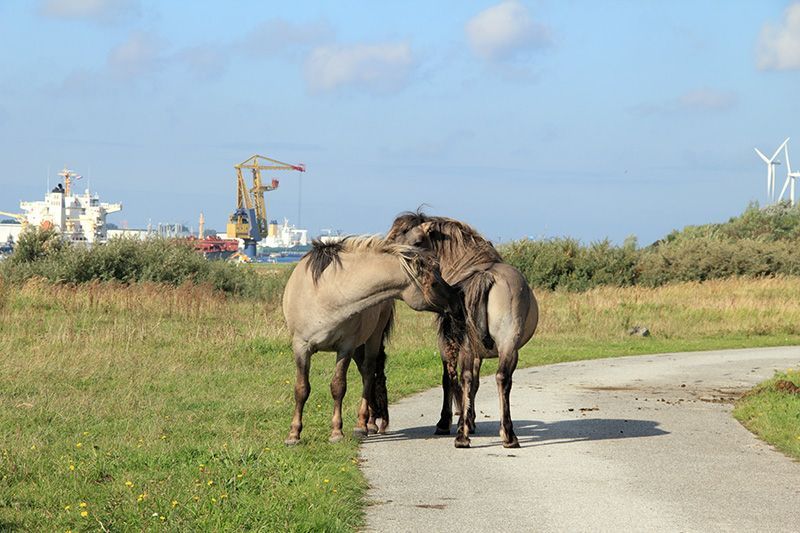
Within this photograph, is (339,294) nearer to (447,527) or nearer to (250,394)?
(447,527)

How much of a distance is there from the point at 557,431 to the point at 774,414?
289 cm

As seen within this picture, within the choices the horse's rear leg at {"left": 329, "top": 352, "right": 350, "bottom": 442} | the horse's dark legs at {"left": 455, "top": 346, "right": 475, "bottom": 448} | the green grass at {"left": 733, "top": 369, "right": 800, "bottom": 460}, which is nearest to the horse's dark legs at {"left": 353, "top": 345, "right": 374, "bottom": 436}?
the horse's rear leg at {"left": 329, "top": 352, "right": 350, "bottom": 442}

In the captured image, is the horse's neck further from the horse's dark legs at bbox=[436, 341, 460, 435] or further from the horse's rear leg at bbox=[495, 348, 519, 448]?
the horse's rear leg at bbox=[495, 348, 519, 448]

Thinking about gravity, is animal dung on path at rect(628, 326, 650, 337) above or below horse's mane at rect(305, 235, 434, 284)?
below

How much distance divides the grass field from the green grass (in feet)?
12.4

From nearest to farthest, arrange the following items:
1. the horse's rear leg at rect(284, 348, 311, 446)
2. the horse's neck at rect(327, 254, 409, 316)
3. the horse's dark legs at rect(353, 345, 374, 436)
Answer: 1. the horse's neck at rect(327, 254, 409, 316)
2. the horse's rear leg at rect(284, 348, 311, 446)
3. the horse's dark legs at rect(353, 345, 374, 436)

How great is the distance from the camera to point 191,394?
14719 millimetres

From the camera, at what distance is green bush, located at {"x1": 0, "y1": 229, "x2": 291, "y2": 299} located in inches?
1355

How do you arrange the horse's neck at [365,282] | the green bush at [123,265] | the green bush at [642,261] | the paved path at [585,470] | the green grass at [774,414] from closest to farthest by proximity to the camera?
the paved path at [585,470], the horse's neck at [365,282], the green grass at [774,414], the green bush at [123,265], the green bush at [642,261]

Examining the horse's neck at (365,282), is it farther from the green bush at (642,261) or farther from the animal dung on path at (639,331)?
the green bush at (642,261)

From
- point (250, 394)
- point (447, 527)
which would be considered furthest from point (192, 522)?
point (250, 394)

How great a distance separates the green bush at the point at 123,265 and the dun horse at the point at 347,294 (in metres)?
23.5

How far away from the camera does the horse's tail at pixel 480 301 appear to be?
1083 centimetres

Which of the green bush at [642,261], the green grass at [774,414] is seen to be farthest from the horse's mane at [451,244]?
the green bush at [642,261]
